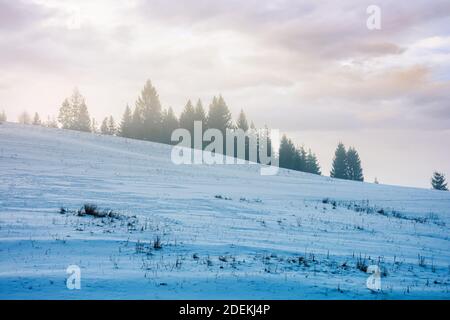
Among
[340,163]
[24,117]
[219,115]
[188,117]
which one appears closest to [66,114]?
[188,117]

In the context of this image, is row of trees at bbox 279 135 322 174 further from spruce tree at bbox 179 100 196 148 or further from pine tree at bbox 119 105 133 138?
pine tree at bbox 119 105 133 138

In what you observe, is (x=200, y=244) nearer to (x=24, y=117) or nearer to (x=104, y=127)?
(x=104, y=127)

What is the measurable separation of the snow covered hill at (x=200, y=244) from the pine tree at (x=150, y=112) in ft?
164

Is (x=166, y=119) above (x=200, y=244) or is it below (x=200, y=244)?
above

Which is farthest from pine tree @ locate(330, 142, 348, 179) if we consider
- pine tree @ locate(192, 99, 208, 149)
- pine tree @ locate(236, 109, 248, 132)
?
pine tree @ locate(192, 99, 208, 149)

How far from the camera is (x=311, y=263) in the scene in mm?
8820

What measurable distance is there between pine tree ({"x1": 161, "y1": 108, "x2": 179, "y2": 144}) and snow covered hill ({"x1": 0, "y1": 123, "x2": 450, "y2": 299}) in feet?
165

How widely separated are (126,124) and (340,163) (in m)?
52.5

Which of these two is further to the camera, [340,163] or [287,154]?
[340,163]

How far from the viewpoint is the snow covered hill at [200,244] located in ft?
22.3

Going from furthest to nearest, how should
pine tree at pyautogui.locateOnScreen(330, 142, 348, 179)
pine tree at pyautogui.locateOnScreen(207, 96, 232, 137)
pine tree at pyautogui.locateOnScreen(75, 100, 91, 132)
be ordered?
pine tree at pyautogui.locateOnScreen(330, 142, 348, 179), pine tree at pyautogui.locateOnScreen(75, 100, 91, 132), pine tree at pyautogui.locateOnScreen(207, 96, 232, 137)

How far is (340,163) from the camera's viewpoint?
94.7 metres

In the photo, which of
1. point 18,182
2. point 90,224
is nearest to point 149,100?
point 18,182

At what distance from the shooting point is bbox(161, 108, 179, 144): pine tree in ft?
237
